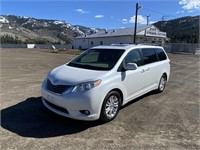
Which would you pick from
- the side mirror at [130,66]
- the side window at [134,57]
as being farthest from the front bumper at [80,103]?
the side window at [134,57]

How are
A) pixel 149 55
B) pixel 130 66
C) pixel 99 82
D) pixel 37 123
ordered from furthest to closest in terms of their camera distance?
pixel 149 55
pixel 130 66
pixel 37 123
pixel 99 82

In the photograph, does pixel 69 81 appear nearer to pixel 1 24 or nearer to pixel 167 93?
pixel 167 93

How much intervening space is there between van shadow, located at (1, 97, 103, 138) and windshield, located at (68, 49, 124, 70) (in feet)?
4.53

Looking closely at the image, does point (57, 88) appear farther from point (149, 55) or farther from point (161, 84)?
point (161, 84)

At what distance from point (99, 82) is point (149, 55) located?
109 inches

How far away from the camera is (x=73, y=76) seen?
482 cm

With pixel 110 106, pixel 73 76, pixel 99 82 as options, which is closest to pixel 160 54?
pixel 110 106

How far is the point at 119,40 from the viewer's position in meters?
51.6

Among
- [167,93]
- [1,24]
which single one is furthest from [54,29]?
[167,93]

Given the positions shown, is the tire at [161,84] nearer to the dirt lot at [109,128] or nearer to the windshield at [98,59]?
the dirt lot at [109,128]

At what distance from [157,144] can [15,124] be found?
2.97 m

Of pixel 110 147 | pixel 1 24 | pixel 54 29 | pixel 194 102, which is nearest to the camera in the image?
pixel 110 147

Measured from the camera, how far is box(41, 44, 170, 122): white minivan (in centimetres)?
449

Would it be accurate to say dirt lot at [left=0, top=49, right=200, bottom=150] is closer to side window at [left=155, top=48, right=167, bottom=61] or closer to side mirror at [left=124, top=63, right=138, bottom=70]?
side mirror at [left=124, top=63, right=138, bottom=70]
